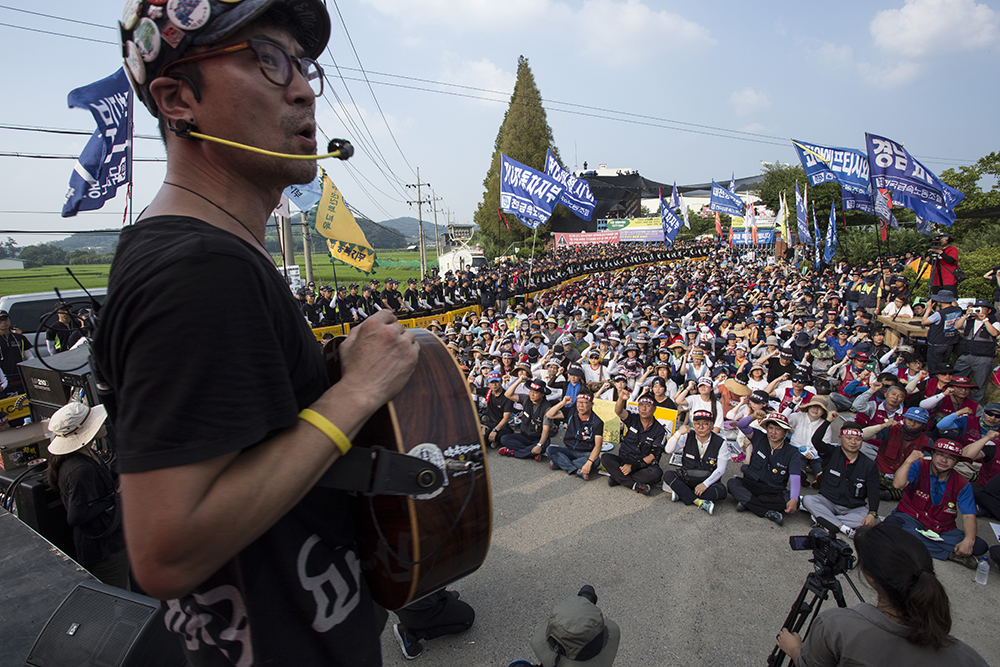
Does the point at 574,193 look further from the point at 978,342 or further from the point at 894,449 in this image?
the point at 894,449

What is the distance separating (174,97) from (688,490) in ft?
22.2

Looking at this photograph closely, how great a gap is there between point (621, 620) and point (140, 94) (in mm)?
4803

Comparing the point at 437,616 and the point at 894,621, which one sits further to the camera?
the point at 437,616

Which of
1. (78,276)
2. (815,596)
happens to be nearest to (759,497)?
(815,596)

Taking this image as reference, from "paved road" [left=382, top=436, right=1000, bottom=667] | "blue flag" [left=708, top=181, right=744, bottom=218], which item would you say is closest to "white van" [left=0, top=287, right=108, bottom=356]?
"paved road" [left=382, top=436, right=1000, bottom=667]

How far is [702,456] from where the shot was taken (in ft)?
21.7

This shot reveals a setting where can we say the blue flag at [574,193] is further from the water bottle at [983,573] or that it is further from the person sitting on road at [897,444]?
the water bottle at [983,573]

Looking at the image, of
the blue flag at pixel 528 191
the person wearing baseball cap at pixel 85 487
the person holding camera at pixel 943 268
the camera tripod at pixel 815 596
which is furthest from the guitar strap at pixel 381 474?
the blue flag at pixel 528 191

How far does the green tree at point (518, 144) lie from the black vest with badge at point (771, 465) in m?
40.8

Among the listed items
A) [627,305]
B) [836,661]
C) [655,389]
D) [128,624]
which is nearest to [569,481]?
[655,389]

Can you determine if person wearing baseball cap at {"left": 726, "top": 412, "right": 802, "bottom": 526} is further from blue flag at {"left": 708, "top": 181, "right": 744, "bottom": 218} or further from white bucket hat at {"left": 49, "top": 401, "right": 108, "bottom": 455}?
blue flag at {"left": 708, "top": 181, "right": 744, "bottom": 218}

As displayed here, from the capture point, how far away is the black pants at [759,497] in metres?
6.09

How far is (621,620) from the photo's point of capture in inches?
173

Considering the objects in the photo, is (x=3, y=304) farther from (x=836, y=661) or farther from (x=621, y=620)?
(x=836, y=661)
